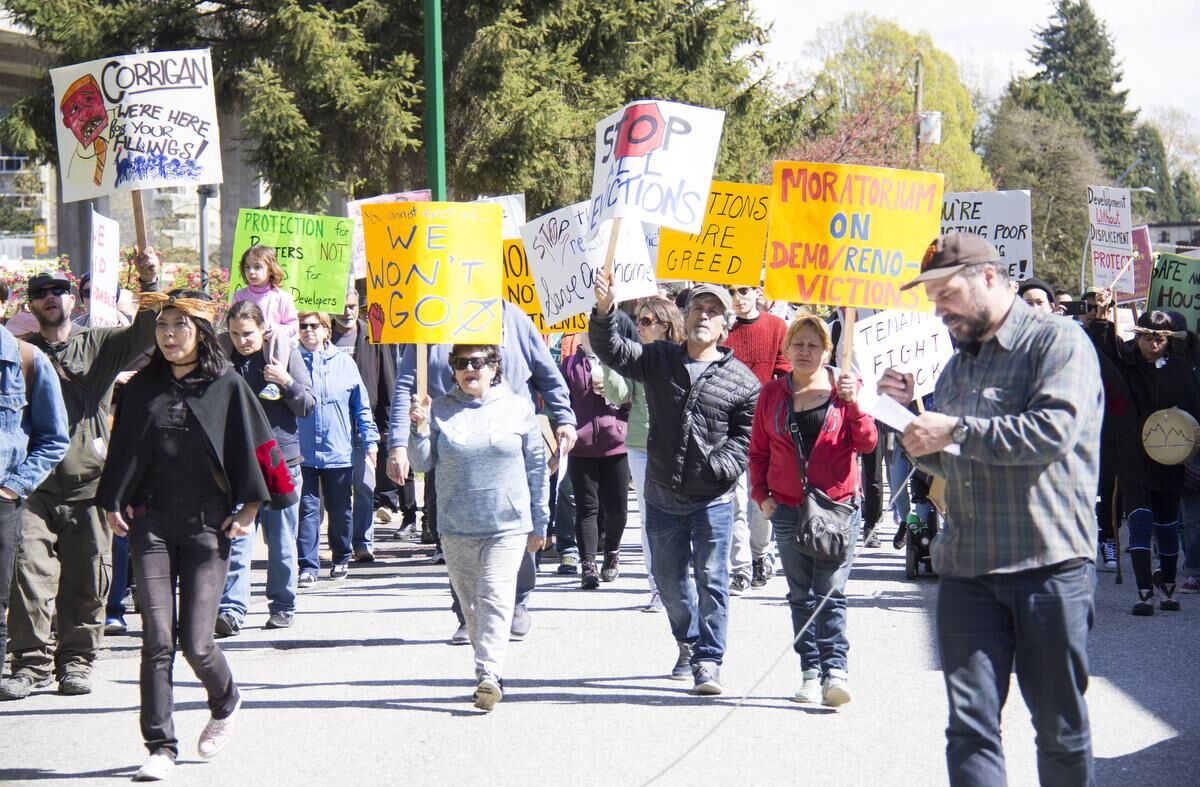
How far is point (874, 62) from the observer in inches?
2270

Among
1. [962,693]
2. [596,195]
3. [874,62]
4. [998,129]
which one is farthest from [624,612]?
[998,129]

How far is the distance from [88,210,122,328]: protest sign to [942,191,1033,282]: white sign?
6290 millimetres

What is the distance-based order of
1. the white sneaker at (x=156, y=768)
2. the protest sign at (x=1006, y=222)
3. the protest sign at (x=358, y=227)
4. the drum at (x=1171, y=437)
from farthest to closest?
the protest sign at (x=358, y=227)
the protest sign at (x=1006, y=222)
the drum at (x=1171, y=437)
the white sneaker at (x=156, y=768)

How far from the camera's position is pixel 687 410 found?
7.49 m

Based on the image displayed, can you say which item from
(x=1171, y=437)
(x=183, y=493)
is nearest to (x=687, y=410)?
(x=183, y=493)

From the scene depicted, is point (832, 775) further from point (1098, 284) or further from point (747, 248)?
point (1098, 284)

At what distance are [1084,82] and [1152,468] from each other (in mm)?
83364

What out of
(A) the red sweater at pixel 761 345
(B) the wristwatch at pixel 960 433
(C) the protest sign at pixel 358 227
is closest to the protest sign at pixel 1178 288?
(A) the red sweater at pixel 761 345

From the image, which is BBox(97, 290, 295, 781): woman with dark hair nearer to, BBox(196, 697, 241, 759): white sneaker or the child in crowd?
BBox(196, 697, 241, 759): white sneaker

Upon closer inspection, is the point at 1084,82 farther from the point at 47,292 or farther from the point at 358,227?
the point at 47,292

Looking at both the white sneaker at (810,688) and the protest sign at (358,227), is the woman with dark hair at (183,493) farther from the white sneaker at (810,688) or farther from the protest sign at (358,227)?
the protest sign at (358,227)

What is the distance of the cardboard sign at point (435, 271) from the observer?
765 cm

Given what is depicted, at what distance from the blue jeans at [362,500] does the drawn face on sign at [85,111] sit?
290 centimetres

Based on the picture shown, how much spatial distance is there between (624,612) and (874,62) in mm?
50918
